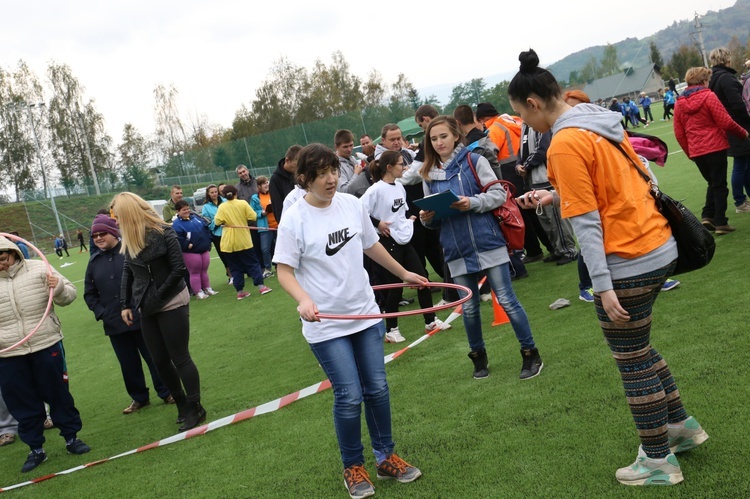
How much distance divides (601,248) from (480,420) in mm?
2032

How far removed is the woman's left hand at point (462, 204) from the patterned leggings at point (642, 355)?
1.97m

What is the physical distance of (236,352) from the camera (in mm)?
9258

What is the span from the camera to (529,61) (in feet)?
10.8

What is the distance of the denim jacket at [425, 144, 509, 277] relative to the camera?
17.5ft

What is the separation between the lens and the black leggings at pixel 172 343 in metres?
6.09

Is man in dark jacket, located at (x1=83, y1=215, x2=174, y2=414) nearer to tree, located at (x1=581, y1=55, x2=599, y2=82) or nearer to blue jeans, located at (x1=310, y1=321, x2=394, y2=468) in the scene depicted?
blue jeans, located at (x1=310, y1=321, x2=394, y2=468)

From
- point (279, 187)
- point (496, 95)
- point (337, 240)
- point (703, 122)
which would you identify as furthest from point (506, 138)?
point (496, 95)

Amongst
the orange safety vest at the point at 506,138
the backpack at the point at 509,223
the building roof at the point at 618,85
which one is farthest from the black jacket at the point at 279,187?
the building roof at the point at 618,85

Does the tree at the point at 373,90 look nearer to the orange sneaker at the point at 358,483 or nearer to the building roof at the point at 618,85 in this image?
the building roof at the point at 618,85

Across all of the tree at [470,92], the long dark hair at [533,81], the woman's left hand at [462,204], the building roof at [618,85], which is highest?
the tree at [470,92]

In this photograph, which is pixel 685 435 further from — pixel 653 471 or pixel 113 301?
pixel 113 301

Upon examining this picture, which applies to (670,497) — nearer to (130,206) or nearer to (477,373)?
(477,373)

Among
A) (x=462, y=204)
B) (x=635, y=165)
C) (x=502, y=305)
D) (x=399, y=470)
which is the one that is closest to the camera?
(x=635, y=165)

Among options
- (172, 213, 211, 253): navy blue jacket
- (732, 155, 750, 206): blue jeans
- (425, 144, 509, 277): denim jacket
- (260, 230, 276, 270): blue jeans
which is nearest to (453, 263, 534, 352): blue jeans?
(425, 144, 509, 277): denim jacket
